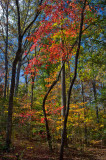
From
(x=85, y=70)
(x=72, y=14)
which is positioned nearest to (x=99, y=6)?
(x=72, y=14)

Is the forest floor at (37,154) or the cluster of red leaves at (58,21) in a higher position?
the cluster of red leaves at (58,21)

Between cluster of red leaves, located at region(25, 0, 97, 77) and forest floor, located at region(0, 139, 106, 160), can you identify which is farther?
cluster of red leaves, located at region(25, 0, 97, 77)

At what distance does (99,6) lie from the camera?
602 cm

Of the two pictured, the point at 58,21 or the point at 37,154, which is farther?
the point at 58,21

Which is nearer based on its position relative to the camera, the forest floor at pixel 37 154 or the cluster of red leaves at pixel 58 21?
the forest floor at pixel 37 154

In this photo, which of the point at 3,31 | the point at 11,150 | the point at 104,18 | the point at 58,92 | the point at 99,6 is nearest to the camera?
the point at 11,150

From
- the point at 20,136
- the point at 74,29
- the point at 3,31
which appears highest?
the point at 3,31

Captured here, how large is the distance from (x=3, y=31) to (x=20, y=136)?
31.8 ft

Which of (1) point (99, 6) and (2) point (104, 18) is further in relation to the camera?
(2) point (104, 18)

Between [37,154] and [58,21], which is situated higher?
[58,21]

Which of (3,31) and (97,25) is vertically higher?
(3,31)

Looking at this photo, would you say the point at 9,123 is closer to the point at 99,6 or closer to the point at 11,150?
the point at 11,150

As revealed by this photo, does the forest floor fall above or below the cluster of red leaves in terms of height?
below

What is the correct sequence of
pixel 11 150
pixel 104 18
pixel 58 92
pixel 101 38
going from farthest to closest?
pixel 58 92 < pixel 101 38 < pixel 104 18 < pixel 11 150
